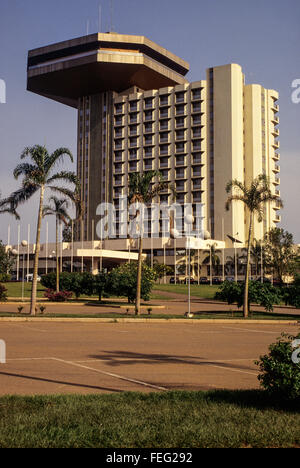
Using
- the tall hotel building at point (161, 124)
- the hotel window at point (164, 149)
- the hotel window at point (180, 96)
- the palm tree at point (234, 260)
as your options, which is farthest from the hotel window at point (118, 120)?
the palm tree at point (234, 260)

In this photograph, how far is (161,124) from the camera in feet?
404

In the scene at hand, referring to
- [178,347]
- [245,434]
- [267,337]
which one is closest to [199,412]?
[245,434]

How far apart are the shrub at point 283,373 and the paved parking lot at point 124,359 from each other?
2184 millimetres

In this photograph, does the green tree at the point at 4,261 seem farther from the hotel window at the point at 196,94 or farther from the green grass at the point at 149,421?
the hotel window at the point at 196,94

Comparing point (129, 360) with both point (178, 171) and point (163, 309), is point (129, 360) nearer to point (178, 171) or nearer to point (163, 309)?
point (163, 309)

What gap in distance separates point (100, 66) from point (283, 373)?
117 meters

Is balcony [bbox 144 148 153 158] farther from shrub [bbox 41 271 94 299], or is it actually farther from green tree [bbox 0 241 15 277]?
shrub [bbox 41 271 94 299]

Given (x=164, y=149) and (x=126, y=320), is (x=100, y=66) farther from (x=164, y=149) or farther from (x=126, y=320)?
(x=126, y=320)

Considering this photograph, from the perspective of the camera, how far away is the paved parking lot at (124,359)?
9789 millimetres

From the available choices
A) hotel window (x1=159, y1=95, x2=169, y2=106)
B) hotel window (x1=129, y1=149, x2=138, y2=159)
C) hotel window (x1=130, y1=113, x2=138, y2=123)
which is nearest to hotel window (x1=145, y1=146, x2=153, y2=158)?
hotel window (x1=129, y1=149, x2=138, y2=159)

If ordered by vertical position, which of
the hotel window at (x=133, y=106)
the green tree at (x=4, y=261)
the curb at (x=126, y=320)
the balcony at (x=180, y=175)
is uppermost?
the hotel window at (x=133, y=106)

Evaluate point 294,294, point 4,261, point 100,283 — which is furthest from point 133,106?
point 294,294

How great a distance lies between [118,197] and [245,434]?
392ft

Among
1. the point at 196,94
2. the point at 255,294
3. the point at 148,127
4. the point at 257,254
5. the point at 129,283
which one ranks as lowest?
the point at 255,294
